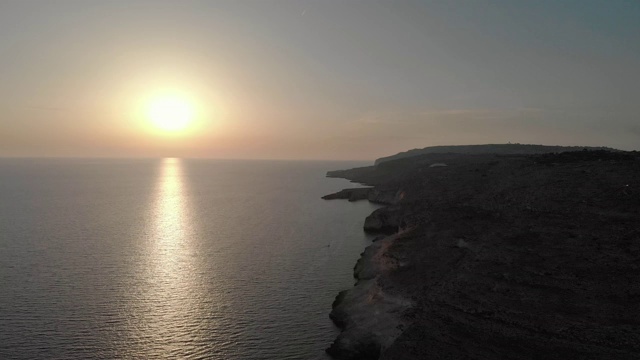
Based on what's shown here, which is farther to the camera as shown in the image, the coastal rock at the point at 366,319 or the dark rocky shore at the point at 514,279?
the coastal rock at the point at 366,319

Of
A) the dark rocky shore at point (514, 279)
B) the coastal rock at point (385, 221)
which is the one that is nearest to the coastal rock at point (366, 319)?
the dark rocky shore at point (514, 279)

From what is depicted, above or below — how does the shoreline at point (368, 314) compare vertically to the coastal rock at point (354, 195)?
below

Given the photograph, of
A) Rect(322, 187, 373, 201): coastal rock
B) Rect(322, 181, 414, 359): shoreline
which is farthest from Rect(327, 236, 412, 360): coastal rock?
Rect(322, 187, 373, 201): coastal rock

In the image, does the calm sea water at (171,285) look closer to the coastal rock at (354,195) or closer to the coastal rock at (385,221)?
the coastal rock at (385,221)

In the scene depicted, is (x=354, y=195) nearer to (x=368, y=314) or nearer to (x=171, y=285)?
(x=171, y=285)

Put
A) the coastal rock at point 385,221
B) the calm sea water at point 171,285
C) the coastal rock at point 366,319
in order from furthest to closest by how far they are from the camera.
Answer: the coastal rock at point 385,221
the calm sea water at point 171,285
the coastal rock at point 366,319

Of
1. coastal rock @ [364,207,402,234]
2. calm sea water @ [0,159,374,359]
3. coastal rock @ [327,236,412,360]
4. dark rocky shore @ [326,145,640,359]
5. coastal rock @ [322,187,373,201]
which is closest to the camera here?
dark rocky shore @ [326,145,640,359]

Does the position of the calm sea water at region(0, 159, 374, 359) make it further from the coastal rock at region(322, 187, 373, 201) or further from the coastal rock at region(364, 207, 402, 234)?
the coastal rock at region(322, 187, 373, 201)

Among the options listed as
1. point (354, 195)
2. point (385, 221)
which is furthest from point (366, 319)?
point (354, 195)
